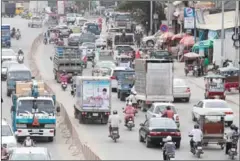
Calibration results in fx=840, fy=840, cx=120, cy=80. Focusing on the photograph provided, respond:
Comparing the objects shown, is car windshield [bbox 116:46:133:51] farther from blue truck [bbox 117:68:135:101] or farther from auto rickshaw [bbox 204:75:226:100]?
auto rickshaw [bbox 204:75:226:100]

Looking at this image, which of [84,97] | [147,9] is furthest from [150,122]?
[147,9]

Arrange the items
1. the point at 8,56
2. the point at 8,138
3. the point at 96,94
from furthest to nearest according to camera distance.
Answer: the point at 8,56 → the point at 96,94 → the point at 8,138

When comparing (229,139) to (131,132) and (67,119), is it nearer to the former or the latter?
(131,132)

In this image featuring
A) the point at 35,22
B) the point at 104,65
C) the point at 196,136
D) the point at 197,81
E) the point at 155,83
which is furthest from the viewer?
the point at 35,22

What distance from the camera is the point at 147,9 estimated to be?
87.7m

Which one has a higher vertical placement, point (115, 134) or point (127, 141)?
point (115, 134)

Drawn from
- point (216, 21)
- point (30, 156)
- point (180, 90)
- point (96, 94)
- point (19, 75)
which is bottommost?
point (180, 90)

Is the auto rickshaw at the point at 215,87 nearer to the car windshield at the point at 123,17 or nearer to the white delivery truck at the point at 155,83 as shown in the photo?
the white delivery truck at the point at 155,83

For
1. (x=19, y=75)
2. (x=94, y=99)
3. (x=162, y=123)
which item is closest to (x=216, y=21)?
(x=19, y=75)

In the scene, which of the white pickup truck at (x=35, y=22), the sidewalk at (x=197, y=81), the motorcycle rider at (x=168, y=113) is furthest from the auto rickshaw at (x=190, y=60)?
the white pickup truck at (x=35, y=22)

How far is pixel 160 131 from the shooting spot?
25.2 metres

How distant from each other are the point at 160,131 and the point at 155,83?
39.7 ft

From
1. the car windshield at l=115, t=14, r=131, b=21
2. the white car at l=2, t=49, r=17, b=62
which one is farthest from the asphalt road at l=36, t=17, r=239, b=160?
the car windshield at l=115, t=14, r=131, b=21

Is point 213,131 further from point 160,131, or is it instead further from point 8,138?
point 8,138
